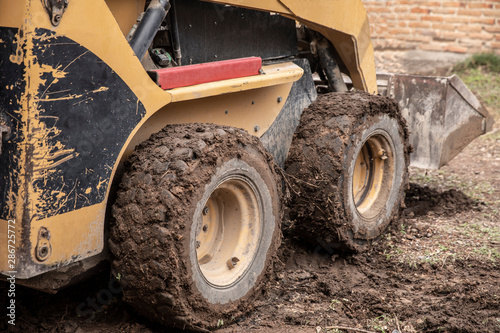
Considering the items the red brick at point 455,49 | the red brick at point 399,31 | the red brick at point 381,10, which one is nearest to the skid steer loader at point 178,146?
the red brick at point 455,49

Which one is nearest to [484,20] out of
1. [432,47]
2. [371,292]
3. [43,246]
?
[432,47]

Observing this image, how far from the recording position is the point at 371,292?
3463mm

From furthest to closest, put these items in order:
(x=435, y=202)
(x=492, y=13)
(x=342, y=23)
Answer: (x=492, y=13), (x=435, y=202), (x=342, y=23)

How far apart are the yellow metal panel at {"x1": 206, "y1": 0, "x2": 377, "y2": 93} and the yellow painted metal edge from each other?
1.08 feet

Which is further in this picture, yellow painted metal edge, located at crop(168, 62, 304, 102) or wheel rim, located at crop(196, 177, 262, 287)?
wheel rim, located at crop(196, 177, 262, 287)

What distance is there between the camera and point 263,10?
3.48 m

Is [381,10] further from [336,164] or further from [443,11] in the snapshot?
[336,164]

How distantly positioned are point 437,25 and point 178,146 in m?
7.53

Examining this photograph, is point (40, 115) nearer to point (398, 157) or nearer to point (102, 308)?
point (102, 308)

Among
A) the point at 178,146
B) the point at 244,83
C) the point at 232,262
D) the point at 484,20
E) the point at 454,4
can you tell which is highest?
the point at 454,4

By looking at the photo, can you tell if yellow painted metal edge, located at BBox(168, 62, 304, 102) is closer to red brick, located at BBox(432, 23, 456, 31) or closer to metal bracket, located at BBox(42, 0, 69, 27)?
metal bracket, located at BBox(42, 0, 69, 27)

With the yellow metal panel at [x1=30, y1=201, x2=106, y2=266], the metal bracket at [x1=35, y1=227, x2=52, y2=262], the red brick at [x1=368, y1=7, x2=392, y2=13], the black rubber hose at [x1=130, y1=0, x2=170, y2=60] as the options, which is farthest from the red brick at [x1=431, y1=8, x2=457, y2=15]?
the metal bracket at [x1=35, y1=227, x2=52, y2=262]

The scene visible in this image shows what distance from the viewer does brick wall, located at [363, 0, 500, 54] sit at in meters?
8.88

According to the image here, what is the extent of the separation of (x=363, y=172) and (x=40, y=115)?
2.60 metres
